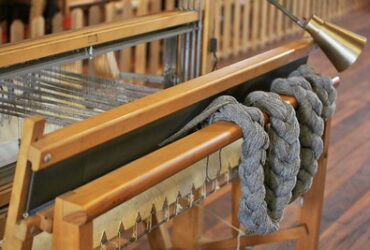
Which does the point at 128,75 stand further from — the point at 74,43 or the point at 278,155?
the point at 278,155

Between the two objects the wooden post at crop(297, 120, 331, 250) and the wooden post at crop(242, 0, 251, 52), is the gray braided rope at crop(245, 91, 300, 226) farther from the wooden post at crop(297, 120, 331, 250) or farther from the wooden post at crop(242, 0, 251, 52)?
the wooden post at crop(242, 0, 251, 52)

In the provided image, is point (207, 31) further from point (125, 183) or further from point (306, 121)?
point (125, 183)

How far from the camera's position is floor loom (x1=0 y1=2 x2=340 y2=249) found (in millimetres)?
961

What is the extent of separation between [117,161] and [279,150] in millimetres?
392

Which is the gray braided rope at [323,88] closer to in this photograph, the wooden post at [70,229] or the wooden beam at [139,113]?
the wooden beam at [139,113]

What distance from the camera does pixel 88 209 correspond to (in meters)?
0.93

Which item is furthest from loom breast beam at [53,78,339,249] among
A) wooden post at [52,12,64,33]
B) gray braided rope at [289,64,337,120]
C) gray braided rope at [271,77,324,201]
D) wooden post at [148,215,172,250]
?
wooden post at [52,12,64,33]

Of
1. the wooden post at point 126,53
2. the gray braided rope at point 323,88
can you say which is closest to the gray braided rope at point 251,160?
the gray braided rope at point 323,88

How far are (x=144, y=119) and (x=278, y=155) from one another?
1.30 ft

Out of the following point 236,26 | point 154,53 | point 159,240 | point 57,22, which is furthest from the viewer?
point 236,26

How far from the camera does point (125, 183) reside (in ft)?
3.27

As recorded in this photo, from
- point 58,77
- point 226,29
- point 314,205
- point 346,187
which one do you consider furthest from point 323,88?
point 226,29

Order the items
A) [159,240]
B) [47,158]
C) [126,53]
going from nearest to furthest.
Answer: [47,158], [159,240], [126,53]

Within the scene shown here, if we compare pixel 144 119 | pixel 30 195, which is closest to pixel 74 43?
pixel 144 119
